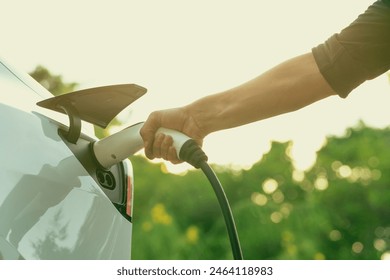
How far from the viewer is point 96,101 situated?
1918 millimetres

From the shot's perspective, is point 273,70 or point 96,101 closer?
point 96,101

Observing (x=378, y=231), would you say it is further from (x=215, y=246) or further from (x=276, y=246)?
(x=215, y=246)

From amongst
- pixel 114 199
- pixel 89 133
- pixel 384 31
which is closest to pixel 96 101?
pixel 89 133

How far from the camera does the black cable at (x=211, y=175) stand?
6.35ft

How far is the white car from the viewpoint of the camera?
1.55 metres

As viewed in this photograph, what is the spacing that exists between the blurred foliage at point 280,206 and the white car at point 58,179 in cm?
1964

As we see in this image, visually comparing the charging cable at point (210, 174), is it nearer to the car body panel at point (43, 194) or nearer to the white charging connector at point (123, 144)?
the white charging connector at point (123, 144)

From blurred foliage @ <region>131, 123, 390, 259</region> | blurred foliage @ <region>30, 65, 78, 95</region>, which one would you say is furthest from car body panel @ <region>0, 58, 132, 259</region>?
blurred foliage @ <region>30, 65, 78, 95</region>

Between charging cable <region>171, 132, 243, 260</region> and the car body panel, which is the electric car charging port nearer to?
the car body panel

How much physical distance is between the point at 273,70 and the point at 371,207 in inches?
944

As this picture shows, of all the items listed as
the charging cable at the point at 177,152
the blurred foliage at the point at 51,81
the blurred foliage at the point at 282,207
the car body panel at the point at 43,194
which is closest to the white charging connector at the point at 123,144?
the charging cable at the point at 177,152

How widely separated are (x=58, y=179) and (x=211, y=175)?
0.50 meters

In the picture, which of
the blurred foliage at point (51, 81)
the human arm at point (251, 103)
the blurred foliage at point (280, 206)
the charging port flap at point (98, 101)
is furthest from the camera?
A: the blurred foliage at point (51, 81)

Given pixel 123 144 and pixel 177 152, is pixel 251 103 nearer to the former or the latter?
pixel 177 152
